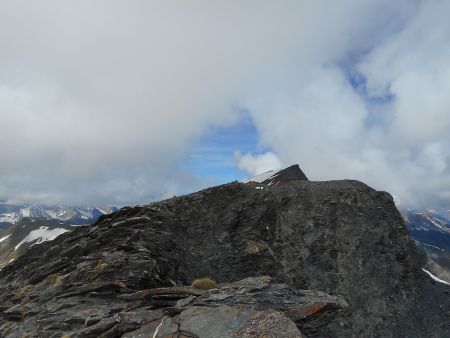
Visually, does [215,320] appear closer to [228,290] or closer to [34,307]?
[228,290]

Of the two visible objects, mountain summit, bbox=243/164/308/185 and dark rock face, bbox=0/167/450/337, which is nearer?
dark rock face, bbox=0/167/450/337

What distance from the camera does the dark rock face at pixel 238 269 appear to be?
63.5 feet

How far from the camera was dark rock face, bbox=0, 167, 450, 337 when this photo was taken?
19359mm

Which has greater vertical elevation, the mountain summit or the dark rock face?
the mountain summit

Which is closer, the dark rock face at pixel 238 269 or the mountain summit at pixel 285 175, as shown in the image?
the dark rock face at pixel 238 269

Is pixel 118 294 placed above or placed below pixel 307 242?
below

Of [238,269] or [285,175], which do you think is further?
[285,175]

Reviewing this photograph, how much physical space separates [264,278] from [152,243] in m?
11.5

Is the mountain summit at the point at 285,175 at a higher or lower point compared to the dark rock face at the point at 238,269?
higher

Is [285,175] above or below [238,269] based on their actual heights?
above

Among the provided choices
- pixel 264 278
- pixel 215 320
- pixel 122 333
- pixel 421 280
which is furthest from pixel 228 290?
pixel 421 280

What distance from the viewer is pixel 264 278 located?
868 inches

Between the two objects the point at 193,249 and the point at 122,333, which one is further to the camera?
the point at 193,249

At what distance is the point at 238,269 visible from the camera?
110 feet
